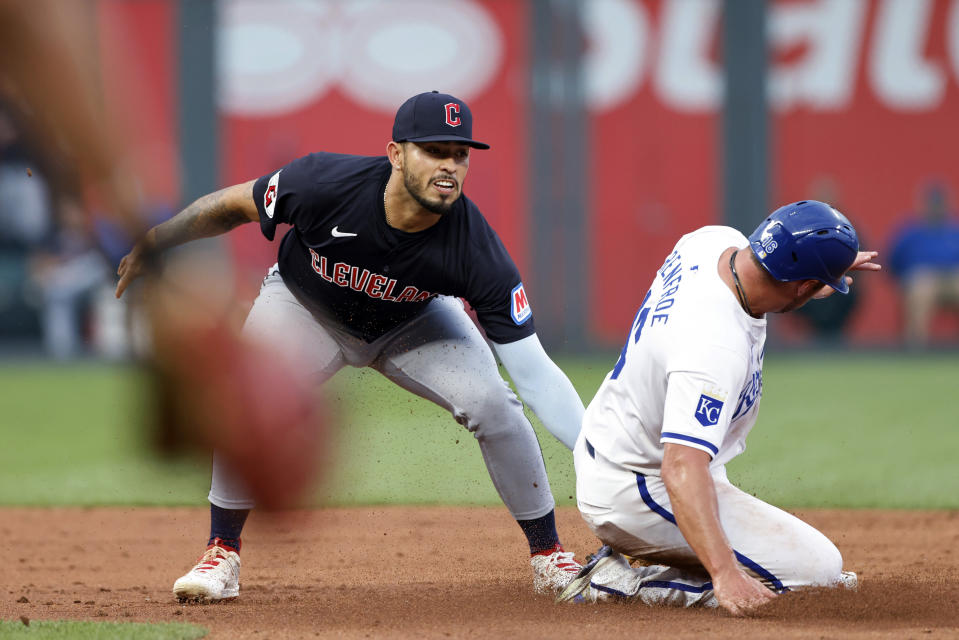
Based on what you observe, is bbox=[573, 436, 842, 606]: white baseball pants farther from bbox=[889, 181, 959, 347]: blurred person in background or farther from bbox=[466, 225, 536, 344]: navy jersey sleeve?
bbox=[889, 181, 959, 347]: blurred person in background

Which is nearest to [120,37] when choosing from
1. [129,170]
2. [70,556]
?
[129,170]

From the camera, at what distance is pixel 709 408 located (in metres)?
4.19

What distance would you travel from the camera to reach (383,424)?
6828 millimetres

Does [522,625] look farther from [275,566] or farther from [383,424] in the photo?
[383,424]

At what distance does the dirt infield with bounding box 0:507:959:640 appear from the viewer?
14.2 ft

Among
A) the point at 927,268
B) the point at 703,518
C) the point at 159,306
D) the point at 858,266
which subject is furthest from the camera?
the point at 927,268

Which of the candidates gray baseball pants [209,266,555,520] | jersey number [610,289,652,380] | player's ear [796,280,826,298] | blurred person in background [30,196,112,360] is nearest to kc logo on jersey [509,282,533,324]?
gray baseball pants [209,266,555,520]

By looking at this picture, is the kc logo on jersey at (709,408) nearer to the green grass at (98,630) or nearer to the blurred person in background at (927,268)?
the green grass at (98,630)

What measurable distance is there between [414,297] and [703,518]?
1611 mm

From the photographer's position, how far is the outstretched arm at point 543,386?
5090 millimetres

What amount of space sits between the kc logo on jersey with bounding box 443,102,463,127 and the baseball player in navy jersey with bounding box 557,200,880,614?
3.21 feet

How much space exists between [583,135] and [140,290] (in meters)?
16.1

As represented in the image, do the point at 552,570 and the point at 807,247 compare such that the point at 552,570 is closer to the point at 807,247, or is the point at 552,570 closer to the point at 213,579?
the point at 213,579

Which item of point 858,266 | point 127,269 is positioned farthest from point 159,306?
point 858,266
